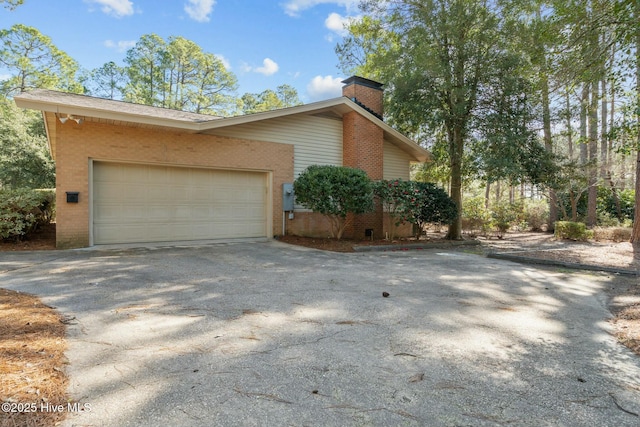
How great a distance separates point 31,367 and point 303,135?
9942mm

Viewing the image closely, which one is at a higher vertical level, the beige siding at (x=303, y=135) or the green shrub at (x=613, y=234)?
the beige siding at (x=303, y=135)

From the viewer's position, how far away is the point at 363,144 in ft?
38.7

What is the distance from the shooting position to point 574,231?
1303cm

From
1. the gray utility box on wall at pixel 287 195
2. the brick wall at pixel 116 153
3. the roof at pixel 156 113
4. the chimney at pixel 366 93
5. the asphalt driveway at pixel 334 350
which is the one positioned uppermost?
the chimney at pixel 366 93

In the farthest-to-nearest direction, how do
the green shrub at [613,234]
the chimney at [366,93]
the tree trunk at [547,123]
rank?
1. the chimney at [366,93]
2. the green shrub at [613,234]
3. the tree trunk at [547,123]

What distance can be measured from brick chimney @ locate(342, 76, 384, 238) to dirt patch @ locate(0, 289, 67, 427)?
936 cm

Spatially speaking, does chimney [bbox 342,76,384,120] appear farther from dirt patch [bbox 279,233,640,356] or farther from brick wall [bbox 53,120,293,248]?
dirt patch [bbox 279,233,640,356]

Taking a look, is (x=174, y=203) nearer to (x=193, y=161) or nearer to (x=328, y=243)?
(x=193, y=161)

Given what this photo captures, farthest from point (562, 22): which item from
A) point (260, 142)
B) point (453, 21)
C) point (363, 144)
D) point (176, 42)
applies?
point (176, 42)

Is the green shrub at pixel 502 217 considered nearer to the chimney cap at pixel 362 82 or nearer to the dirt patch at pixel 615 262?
the dirt patch at pixel 615 262

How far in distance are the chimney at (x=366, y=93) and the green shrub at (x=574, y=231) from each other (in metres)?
8.67

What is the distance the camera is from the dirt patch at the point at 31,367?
1752 millimetres

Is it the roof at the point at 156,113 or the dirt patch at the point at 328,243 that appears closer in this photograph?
the roof at the point at 156,113

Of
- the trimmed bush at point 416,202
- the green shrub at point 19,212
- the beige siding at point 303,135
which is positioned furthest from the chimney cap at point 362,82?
the green shrub at point 19,212
